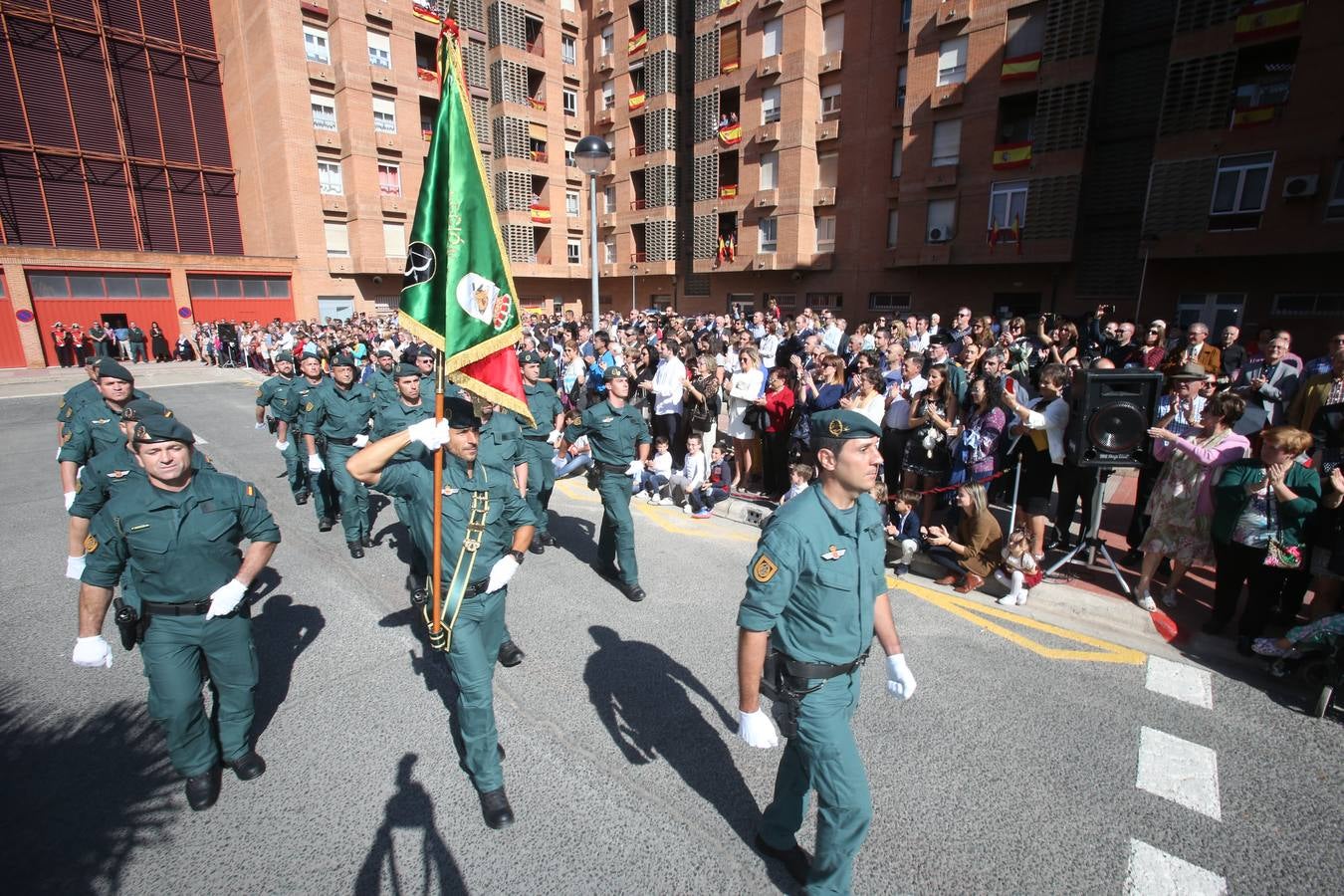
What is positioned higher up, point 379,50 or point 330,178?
point 379,50

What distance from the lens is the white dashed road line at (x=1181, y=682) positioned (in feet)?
14.2

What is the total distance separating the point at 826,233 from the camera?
28203 mm

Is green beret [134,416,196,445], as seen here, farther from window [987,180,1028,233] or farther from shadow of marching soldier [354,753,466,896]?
window [987,180,1028,233]

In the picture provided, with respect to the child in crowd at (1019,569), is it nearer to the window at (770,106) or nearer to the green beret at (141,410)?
the green beret at (141,410)

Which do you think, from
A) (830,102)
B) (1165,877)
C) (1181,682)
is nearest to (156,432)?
(1165,877)

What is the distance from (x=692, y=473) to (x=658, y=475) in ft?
1.90

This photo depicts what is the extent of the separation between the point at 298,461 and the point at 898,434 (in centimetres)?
783

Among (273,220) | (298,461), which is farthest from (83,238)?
(298,461)

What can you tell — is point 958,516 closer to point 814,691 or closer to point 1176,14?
point 814,691

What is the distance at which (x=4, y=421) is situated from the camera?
15242mm

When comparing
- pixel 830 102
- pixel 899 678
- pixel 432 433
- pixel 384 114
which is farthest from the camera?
pixel 384 114

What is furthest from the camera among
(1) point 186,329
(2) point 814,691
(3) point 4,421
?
(1) point 186,329

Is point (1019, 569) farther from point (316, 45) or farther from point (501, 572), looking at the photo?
point (316, 45)

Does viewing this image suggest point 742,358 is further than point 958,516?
Yes
